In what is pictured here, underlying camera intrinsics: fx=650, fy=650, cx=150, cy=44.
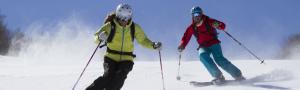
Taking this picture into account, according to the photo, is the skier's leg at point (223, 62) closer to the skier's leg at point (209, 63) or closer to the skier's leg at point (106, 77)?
the skier's leg at point (209, 63)

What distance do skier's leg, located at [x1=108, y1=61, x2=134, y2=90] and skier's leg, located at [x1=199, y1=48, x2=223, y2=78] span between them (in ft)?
8.68

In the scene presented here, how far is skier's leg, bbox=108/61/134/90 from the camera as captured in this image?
10.4 m

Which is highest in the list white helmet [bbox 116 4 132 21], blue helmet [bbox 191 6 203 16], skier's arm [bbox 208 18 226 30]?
blue helmet [bbox 191 6 203 16]

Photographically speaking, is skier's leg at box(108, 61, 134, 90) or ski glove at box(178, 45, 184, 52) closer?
skier's leg at box(108, 61, 134, 90)

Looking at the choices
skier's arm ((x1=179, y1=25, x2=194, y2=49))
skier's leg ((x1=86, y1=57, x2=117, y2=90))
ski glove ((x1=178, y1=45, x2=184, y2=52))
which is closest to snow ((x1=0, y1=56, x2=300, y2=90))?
ski glove ((x1=178, y1=45, x2=184, y2=52))

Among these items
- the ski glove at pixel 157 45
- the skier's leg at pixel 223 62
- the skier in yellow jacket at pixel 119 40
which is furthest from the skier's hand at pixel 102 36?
the skier's leg at pixel 223 62

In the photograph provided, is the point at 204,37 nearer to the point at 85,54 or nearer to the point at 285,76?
the point at 285,76

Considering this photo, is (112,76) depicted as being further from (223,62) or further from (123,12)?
(223,62)

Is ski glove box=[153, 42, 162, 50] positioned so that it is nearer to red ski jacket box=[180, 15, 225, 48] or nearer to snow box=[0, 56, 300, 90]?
snow box=[0, 56, 300, 90]

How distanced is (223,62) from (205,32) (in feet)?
2.34

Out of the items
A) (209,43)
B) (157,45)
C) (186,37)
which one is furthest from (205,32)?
(157,45)

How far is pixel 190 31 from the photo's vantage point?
13453 millimetres

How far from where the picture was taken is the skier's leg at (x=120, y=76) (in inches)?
411

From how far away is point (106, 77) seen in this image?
10.5 m
